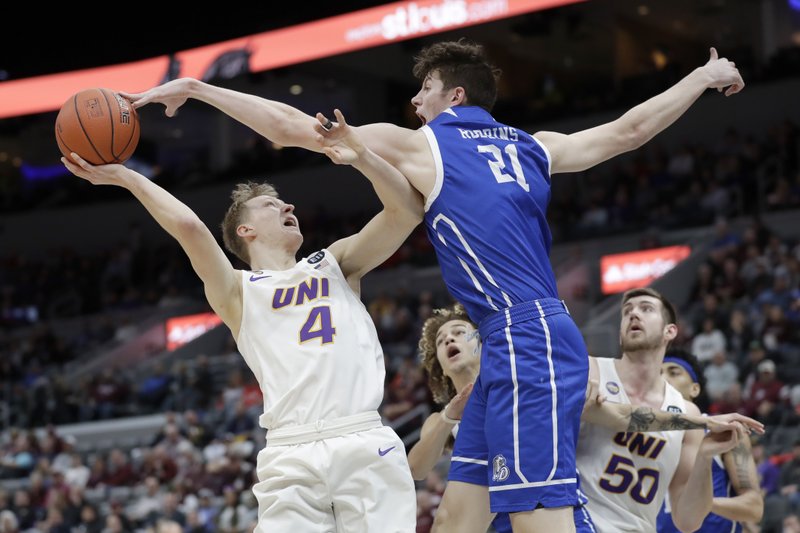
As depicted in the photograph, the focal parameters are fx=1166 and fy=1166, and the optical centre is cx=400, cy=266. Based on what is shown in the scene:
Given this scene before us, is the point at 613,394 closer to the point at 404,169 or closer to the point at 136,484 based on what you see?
the point at 404,169

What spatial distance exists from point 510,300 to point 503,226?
0.28 m

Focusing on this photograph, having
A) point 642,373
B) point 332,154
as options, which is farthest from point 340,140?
point 642,373

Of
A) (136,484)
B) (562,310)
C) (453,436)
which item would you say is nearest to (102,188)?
(136,484)

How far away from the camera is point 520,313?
427 centimetres

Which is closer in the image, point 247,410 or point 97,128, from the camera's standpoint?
point 97,128

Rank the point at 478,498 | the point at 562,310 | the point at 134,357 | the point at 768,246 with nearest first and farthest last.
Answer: the point at 562,310 → the point at 478,498 → the point at 768,246 → the point at 134,357

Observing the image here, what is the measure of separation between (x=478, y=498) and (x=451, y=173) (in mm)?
1503

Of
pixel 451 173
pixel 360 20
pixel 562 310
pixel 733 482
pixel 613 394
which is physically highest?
pixel 360 20

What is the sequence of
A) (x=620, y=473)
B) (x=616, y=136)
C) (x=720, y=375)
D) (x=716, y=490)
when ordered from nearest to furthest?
1. (x=616, y=136)
2. (x=620, y=473)
3. (x=716, y=490)
4. (x=720, y=375)

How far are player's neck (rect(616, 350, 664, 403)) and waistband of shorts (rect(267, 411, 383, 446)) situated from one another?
187 centimetres

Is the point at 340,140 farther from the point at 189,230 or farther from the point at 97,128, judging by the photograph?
the point at 97,128

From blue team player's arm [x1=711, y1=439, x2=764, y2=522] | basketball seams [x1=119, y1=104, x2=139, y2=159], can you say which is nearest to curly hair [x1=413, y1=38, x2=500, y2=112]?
basketball seams [x1=119, y1=104, x2=139, y2=159]

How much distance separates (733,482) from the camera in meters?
6.36

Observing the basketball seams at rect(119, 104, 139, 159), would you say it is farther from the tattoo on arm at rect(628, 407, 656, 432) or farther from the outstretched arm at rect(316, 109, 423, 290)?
the tattoo on arm at rect(628, 407, 656, 432)
